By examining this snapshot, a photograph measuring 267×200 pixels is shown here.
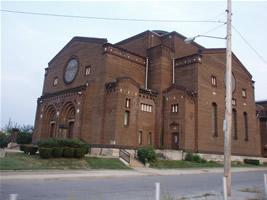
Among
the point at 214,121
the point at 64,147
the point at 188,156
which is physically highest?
the point at 214,121

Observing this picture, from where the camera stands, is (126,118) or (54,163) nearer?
(54,163)

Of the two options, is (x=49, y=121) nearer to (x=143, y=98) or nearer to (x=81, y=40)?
(x=81, y=40)

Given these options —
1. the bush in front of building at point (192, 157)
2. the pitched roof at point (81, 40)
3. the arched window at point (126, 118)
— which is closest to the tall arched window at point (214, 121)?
the bush in front of building at point (192, 157)

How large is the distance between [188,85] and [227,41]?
27.3 metres

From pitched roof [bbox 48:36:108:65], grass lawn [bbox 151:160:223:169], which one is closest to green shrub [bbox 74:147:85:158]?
grass lawn [bbox 151:160:223:169]

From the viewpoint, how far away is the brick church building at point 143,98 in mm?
35969

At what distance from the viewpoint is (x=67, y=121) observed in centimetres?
4084

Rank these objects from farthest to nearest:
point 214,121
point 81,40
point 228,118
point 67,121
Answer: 1. point 81,40
2. point 214,121
3. point 67,121
4. point 228,118

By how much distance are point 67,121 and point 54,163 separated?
679 inches

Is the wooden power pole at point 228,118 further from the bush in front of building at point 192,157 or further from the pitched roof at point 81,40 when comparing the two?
the pitched roof at point 81,40

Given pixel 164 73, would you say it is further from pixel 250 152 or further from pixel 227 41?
pixel 227 41

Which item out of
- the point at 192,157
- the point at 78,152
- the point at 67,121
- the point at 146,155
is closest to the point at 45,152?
the point at 78,152

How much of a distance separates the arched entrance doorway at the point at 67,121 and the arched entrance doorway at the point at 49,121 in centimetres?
335

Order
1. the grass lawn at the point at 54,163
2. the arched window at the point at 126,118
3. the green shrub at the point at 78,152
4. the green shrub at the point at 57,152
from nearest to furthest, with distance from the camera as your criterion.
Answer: the grass lawn at the point at 54,163, the green shrub at the point at 57,152, the green shrub at the point at 78,152, the arched window at the point at 126,118
